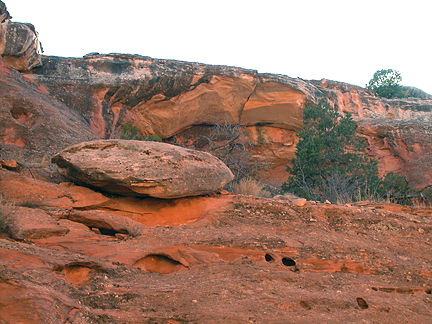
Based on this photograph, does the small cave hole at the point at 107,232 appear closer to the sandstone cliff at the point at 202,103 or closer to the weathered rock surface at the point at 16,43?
the sandstone cliff at the point at 202,103

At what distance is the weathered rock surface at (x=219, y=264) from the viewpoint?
9.86ft

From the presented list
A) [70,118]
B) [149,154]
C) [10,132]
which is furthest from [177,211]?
[70,118]

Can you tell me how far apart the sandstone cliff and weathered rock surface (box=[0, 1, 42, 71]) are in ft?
1.68

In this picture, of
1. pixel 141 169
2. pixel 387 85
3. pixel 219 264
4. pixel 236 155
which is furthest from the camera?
pixel 387 85

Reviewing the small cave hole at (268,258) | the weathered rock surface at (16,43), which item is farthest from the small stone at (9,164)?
the weathered rock surface at (16,43)

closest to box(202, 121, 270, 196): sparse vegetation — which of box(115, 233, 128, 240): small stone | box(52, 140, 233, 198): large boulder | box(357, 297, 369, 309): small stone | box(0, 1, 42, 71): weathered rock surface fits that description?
box(52, 140, 233, 198): large boulder

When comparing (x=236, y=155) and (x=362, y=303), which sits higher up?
(x=236, y=155)

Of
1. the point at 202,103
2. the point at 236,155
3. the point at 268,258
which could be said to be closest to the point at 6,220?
the point at 268,258

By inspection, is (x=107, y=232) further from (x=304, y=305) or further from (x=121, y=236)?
(x=304, y=305)

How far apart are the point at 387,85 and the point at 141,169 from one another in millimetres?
20719

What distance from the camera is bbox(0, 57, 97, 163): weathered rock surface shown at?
788 centimetres

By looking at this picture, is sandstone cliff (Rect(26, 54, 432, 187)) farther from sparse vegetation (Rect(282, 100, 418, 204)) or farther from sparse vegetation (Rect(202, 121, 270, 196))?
sparse vegetation (Rect(282, 100, 418, 204))

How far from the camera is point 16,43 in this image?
11391mm

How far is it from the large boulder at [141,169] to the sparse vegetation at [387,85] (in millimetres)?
18498
